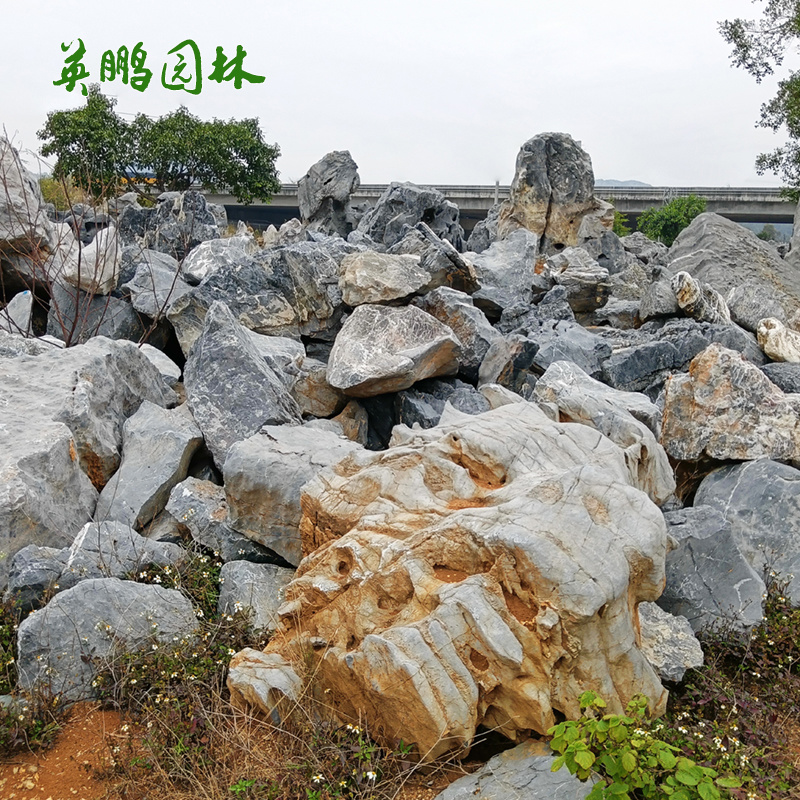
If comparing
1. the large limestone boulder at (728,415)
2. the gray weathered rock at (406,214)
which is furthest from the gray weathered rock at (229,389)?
the gray weathered rock at (406,214)

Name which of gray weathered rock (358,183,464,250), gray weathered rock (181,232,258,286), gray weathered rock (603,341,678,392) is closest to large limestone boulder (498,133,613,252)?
gray weathered rock (358,183,464,250)

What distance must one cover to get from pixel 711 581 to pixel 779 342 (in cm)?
451

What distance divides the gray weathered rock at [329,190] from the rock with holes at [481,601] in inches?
626

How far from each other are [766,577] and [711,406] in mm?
1372

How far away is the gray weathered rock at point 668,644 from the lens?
3584 millimetres

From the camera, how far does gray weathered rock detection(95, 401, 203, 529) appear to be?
4.84 metres

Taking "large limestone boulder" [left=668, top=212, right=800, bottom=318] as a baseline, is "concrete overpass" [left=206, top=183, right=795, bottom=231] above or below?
above

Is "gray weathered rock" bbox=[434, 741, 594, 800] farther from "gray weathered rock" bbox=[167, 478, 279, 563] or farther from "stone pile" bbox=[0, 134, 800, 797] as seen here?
"gray weathered rock" bbox=[167, 478, 279, 563]

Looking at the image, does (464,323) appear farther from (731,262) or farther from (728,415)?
(731,262)

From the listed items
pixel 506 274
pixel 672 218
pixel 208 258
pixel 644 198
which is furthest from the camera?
pixel 644 198

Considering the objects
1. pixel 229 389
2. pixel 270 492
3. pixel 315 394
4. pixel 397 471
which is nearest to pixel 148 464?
pixel 229 389

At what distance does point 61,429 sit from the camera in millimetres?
4934

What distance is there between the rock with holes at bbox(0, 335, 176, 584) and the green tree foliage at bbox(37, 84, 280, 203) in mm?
25472

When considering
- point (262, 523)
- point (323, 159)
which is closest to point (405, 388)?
point (262, 523)
